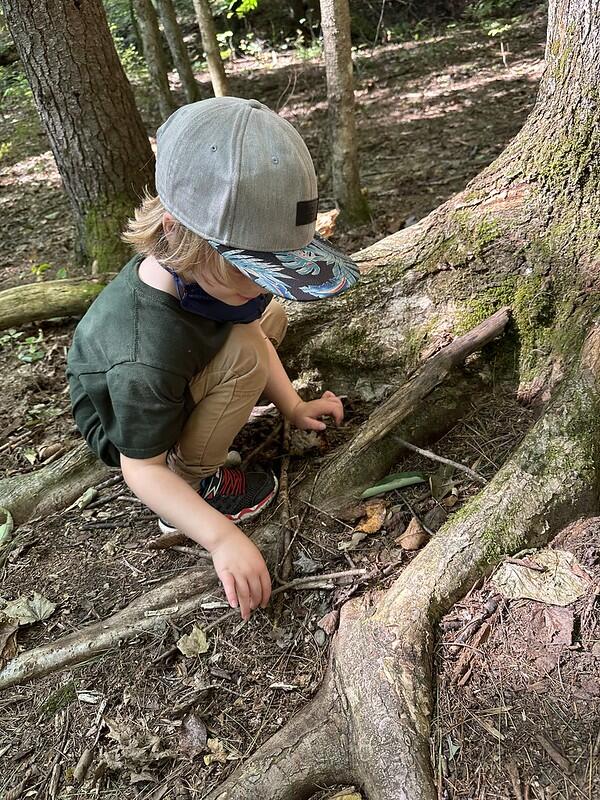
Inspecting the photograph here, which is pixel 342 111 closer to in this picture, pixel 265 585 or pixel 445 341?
pixel 445 341

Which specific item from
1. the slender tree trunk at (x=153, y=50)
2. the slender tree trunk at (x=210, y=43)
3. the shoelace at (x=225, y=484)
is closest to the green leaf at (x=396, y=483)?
the shoelace at (x=225, y=484)

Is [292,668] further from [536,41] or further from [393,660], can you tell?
[536,41]

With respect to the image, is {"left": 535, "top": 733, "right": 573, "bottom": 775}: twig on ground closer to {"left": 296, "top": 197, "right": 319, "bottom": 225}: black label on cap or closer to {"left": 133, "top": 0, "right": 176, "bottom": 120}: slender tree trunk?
{"left": 296, "top": 197, "right": 319, "bottom": 225}: black label on cap

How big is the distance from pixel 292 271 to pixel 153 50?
22.9 feet

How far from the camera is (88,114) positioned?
388 centimetres

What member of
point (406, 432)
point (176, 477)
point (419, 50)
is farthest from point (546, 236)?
point (419, 50)

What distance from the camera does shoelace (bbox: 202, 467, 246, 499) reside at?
2.46 m

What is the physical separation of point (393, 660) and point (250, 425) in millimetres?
1408

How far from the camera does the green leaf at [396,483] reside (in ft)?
7.72

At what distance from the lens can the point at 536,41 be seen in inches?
348

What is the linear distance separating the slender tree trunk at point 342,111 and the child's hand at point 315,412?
2.88m

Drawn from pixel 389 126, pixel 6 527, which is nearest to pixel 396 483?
pixel 6 527

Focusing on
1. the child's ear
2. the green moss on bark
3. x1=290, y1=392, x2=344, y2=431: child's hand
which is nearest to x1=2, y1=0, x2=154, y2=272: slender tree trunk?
the green moss on bark

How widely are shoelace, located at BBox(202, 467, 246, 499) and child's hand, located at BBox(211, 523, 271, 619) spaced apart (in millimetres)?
484
